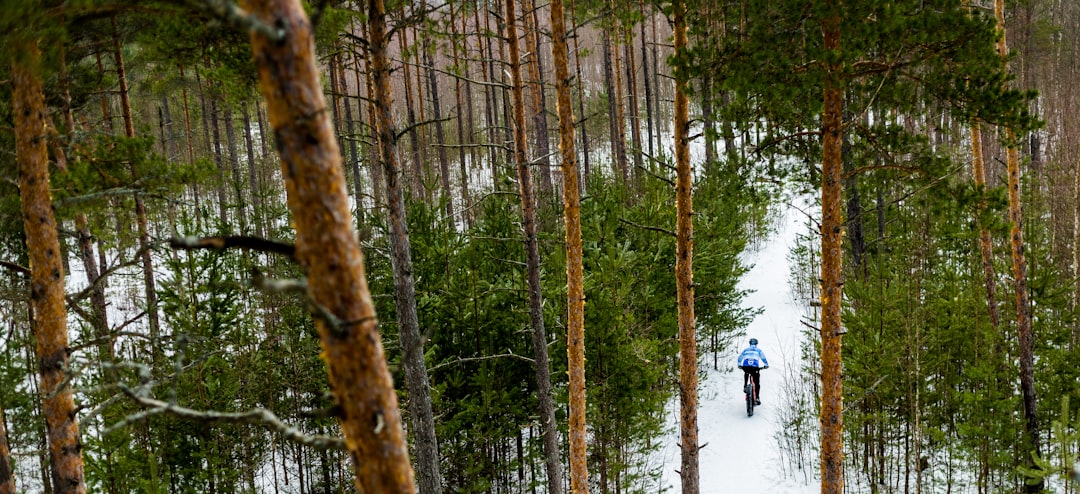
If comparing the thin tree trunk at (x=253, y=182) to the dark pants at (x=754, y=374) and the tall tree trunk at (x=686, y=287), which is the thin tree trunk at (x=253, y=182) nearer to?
the tall tree trunk at (x=686, y=287)

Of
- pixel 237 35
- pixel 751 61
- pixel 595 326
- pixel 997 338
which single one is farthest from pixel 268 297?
pixel 997 338

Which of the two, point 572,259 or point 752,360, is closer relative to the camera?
point 572,259

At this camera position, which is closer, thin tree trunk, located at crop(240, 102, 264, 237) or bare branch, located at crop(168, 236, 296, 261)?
bare branch, located at crop(168, 236, 296, 261)

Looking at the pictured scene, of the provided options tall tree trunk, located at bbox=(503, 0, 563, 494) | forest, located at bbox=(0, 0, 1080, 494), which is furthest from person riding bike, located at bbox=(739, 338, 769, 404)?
tall tree trunk, located at bbox=(503, 0, 563, 494)

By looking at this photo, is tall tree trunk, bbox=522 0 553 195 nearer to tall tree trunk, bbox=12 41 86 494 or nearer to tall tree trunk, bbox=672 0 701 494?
tall tree trunk, bbox=672 0 701 494

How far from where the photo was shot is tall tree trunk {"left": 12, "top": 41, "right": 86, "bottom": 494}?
4.73 meters

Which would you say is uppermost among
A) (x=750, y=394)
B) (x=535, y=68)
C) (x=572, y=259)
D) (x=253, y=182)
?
(x=535, y=68)

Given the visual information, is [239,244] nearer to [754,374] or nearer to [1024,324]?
[1024,324]

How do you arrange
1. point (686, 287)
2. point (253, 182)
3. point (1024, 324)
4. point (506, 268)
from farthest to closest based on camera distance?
point (253, 182) → point (506, 268) → point (1024, 324) → point (686, 287)

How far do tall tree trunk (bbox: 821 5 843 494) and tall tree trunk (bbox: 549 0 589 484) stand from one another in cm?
281

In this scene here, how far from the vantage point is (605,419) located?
1102 cm

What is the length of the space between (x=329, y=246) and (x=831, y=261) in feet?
19.5

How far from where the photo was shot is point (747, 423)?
1406 centimetres

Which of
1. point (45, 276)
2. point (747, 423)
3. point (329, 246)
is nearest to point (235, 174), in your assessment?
point (45, 276)
